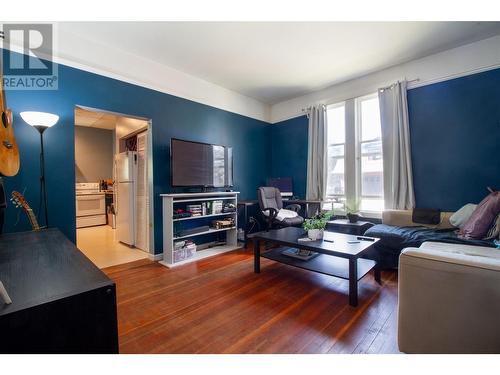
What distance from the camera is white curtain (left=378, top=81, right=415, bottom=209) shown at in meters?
3.26

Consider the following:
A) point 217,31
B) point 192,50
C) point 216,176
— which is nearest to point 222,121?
point 216,176

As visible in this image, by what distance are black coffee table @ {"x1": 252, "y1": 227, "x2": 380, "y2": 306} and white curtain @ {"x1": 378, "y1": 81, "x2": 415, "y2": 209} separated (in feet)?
4.24

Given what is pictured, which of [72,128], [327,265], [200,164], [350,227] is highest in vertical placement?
[72,128]

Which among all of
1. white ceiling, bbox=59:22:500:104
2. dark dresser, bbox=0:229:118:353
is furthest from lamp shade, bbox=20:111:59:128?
dark dresser, bbox=0:229:118:353

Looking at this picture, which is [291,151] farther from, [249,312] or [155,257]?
[249,312]

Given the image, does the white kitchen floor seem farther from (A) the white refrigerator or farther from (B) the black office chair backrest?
(B) the black office chair backrest

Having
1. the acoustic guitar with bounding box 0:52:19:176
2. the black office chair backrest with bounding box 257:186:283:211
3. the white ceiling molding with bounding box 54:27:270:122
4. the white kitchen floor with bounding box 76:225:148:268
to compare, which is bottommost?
the white kitchen floor with bounding box 76:225:148:268

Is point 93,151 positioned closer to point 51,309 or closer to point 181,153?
point 181,153

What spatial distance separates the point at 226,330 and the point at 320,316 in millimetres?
757

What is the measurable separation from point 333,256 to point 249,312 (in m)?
1.11

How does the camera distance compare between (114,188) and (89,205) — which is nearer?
(114,188)

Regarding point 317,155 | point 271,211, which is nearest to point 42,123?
point 271,211

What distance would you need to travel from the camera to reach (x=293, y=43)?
2773 mm

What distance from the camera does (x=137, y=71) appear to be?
3.03 meters
